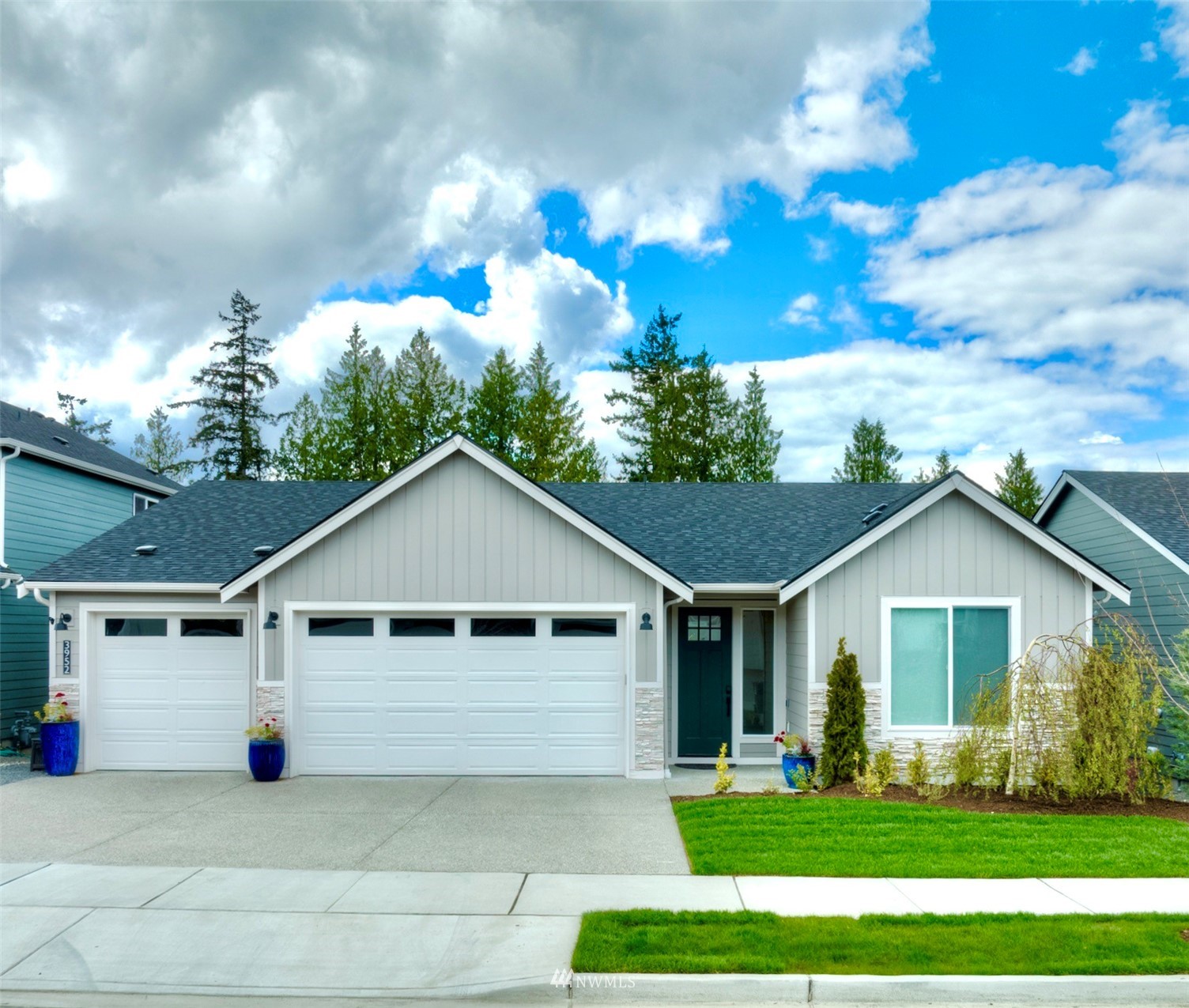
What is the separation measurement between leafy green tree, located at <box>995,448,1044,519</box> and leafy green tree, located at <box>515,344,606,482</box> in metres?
16.0

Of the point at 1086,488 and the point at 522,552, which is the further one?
the point at 1086,488

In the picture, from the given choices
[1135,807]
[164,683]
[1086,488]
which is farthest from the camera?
[1086,488]

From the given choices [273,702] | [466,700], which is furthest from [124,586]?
[466,700]

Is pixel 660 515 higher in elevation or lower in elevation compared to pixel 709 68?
lower

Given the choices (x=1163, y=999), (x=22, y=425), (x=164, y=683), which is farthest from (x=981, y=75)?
(x=22, y=425)

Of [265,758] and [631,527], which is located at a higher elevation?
[631,527]

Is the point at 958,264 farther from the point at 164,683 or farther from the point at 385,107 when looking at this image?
the point at 164,683

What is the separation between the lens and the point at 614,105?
47.9 feet

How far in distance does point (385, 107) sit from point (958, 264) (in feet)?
36.6

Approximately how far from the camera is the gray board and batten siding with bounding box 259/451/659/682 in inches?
491

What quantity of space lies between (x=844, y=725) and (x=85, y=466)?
15380mm

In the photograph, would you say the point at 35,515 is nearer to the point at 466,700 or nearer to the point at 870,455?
the point at 466,700

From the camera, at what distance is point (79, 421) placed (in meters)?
48.3

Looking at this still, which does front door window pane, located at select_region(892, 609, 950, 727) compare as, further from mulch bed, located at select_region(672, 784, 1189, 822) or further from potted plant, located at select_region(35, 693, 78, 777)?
potted plant, located at select_region(35, 693, 78, 777)
